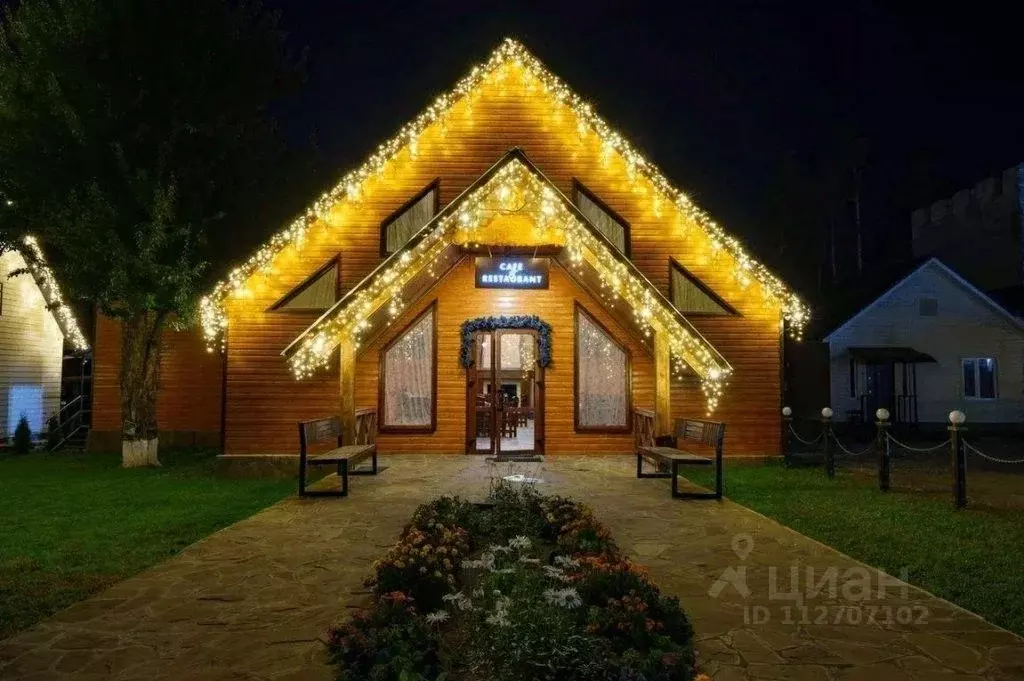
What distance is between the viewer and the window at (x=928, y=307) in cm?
2389

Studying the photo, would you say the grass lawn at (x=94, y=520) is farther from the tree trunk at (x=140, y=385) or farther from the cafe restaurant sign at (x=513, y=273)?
the cafe restaurant sign at (x=513, y=273)

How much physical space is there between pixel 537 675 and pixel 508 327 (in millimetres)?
10926

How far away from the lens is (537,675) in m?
3.56

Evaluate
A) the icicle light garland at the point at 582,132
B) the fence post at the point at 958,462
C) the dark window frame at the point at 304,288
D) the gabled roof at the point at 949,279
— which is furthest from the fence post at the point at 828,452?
the gabled roof at the point at 949,279

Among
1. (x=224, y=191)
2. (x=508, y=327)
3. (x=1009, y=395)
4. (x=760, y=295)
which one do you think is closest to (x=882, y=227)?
(x=1009, y=395)

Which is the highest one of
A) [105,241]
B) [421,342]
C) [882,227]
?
[882,227]

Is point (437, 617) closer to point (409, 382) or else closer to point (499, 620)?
point (499, 620)

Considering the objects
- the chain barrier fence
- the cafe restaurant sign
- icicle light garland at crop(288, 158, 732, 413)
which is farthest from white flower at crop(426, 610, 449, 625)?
the cafe restaurant sign

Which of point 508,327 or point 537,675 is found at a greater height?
point 508,327

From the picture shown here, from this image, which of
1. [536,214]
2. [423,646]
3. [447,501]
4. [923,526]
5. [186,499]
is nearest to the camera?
[423,646]

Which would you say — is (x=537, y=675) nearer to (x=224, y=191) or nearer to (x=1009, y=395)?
(x=224, y=191)

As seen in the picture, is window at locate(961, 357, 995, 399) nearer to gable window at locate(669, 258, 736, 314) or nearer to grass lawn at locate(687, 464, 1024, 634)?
grass lawn at locate(687, 464, 1024, 634)

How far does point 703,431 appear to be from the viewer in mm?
10250

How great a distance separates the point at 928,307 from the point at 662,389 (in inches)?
701
